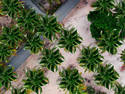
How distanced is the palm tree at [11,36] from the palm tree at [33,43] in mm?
301

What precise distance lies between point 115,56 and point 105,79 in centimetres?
134

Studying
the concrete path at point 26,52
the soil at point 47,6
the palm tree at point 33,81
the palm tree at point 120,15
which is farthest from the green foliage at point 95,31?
the palm tree at point 33,81

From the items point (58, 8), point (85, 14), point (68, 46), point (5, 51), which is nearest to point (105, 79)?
point (68, 46)

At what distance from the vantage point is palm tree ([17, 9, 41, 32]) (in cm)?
534

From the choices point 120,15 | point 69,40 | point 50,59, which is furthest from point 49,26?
point 120,15

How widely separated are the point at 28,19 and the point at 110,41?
3142mm

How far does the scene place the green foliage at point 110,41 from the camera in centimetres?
577

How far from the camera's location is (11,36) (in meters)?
5.25

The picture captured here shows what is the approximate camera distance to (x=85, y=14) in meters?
6.59

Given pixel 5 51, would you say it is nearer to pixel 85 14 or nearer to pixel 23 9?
pixel 23 9

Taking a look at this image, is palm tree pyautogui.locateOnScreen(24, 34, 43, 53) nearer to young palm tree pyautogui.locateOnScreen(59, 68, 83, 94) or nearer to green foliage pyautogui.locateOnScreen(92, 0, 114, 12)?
young palm tree pyautogui.locateOnScreen(59, 68, 83, 94)

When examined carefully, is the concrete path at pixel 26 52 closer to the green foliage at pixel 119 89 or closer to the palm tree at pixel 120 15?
the palm tree at pixel 120 15

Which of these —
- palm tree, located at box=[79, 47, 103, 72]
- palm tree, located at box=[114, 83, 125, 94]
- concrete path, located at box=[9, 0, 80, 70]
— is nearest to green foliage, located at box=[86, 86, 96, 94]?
palm tree, located at box=[114, 83, 125, 94]

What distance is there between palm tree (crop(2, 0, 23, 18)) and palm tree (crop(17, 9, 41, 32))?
0.69 feet
